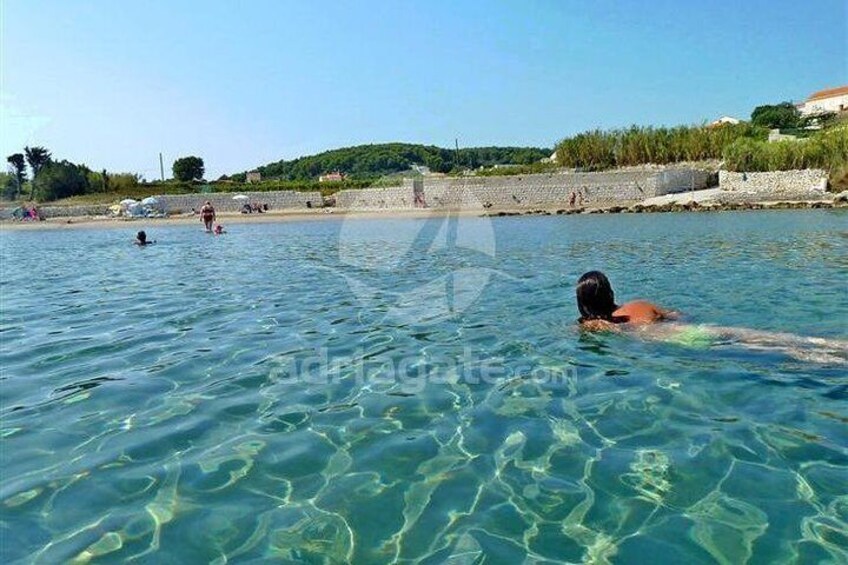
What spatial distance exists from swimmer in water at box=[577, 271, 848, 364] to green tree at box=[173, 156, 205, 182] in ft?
276

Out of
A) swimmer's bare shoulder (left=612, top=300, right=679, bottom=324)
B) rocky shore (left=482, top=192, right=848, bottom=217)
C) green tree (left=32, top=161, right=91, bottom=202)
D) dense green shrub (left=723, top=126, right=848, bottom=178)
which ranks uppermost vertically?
green tree (left=32, top=161, right=91, bottom=202)

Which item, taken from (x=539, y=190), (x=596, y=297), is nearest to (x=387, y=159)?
(x=539, y=190)

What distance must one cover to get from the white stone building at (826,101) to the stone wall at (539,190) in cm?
8052

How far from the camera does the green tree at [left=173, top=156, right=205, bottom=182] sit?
83.5m

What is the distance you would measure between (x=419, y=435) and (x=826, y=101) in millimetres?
129857

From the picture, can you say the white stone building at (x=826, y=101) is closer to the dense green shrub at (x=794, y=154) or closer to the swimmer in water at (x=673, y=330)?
the dense green shrub at (x=794, y=154)

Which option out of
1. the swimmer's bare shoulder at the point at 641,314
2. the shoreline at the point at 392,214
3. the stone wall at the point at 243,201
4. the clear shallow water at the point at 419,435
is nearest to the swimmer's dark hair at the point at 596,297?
the swimmer's bare shoulder at the point at 641,314

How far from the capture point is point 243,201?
5116cm

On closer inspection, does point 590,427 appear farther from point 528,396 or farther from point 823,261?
point 823,261

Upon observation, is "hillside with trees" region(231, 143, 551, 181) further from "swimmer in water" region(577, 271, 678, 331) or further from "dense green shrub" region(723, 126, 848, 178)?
"swimmer in water" region(577, 271, 678, 331)

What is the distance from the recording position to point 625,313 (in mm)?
6555

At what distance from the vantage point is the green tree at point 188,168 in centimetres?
8350

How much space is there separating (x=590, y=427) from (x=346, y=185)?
56091mm

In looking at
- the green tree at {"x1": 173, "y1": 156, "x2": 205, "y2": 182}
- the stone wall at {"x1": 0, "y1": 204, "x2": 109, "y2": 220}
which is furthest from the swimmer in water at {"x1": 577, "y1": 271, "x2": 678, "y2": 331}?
the green tree at {"x1": 173, "y1": 156, "x2": 205, "y2": 182}
